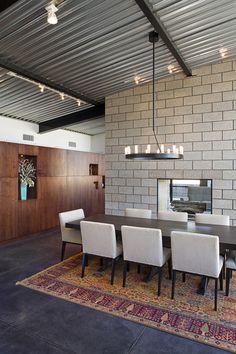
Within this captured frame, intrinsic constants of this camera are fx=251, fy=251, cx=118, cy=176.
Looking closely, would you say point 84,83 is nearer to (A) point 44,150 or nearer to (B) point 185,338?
(A) point 44,150

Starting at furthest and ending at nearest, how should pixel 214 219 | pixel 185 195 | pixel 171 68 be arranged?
pixel 185 195 → pixel 171 68 → pixel 214 219

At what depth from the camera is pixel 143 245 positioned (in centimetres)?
318

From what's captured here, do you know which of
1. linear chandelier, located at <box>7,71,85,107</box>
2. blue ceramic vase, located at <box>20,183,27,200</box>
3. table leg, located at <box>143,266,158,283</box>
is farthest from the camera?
blue ceramic vase, located at <box>20,183,27,200</box>

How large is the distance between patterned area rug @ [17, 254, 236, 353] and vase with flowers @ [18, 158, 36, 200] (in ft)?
8.73

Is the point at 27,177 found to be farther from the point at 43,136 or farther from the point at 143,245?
the point at 143,245

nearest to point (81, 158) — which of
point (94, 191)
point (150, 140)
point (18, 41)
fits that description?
point (94, 191)

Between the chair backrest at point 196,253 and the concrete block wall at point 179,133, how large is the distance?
2.39 m

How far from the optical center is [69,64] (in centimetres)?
427

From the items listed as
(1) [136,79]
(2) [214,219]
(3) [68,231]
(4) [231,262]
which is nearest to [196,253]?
(4) [231,262]

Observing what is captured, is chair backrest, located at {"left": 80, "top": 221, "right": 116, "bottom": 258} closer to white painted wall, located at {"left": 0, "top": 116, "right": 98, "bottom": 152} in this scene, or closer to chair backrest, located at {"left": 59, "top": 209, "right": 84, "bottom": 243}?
chair backrest, located at {"left": 59, "top": 209, "right": 84, "bottom": 243}

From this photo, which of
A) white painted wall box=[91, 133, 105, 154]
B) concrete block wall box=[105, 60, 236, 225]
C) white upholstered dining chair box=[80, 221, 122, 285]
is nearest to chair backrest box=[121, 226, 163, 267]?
white upholstered dining chair box=[80, 221, 122, 285]

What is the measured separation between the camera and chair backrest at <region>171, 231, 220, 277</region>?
2754mm

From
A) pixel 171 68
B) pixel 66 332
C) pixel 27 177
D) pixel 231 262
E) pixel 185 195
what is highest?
pixel 171 68

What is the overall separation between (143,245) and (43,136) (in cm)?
545
